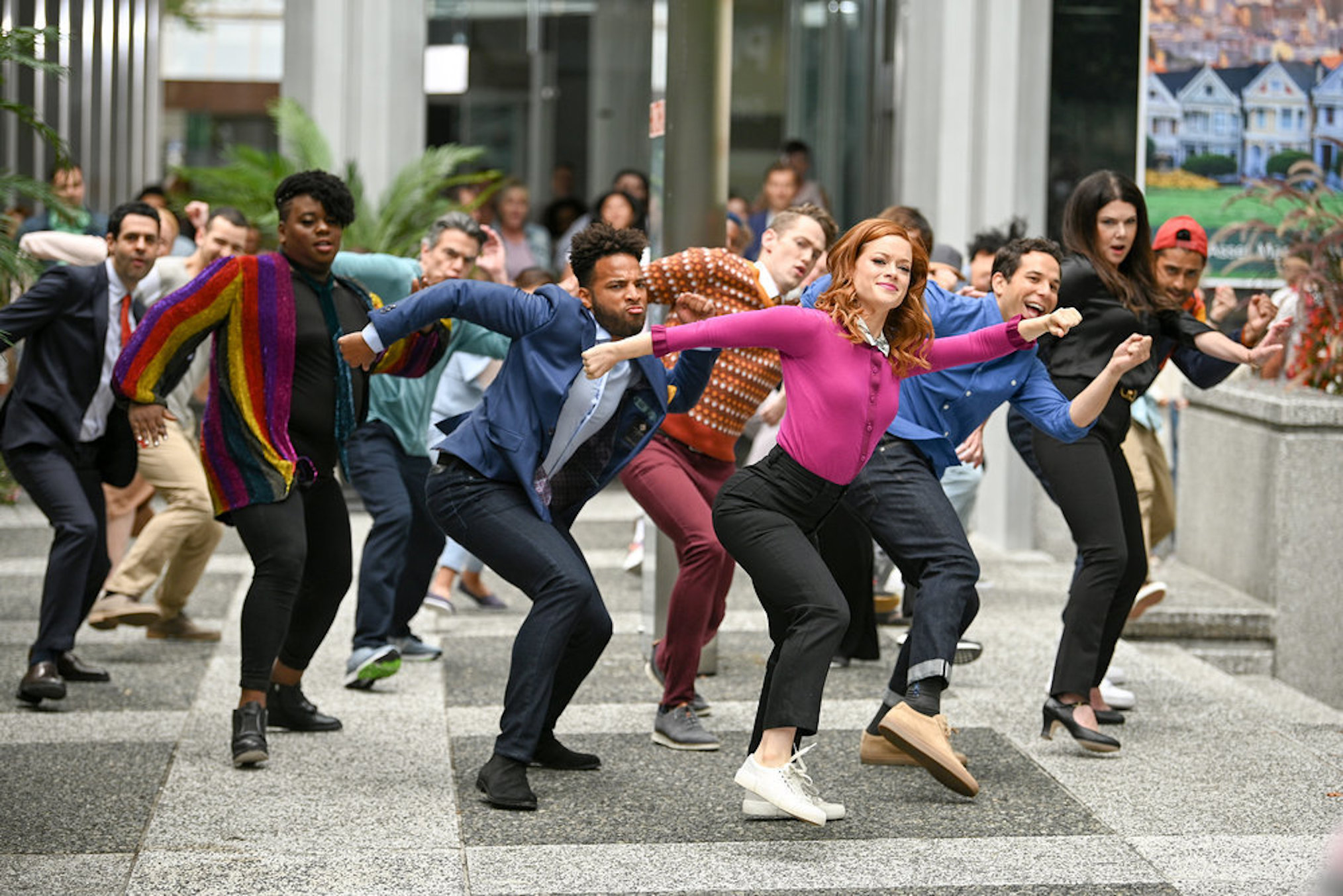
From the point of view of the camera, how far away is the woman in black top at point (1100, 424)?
6.54 metres

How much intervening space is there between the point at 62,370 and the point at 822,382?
10.7 feet

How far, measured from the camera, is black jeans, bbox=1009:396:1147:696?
21.4 ft

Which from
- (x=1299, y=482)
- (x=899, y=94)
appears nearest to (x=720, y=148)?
(x=1299, y=482)

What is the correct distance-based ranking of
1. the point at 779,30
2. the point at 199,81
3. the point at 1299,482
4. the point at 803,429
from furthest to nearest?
the point at 199,81 → the point at 779,30 → the point at 1299,482 → the point at 803,429

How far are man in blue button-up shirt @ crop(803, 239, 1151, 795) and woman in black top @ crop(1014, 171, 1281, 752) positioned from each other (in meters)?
0.28

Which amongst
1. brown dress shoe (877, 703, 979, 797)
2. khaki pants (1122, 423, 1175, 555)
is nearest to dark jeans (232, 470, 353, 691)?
brown dress shoe (877, 703, 979, 797)

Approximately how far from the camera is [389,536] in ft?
24.9

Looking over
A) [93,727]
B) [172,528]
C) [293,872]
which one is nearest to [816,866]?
[293,872]

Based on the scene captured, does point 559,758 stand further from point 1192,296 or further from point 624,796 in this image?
point 1192,296

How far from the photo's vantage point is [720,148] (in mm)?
7781

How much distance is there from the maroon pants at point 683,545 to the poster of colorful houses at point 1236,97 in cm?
564

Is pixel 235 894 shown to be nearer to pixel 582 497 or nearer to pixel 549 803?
pixel 549 803

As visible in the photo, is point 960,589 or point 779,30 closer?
point 960,589

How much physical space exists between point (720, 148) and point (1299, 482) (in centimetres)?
351
